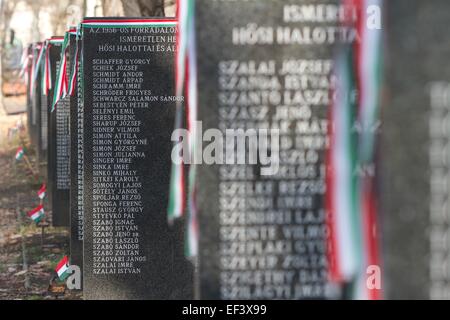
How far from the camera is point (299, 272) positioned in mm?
4707

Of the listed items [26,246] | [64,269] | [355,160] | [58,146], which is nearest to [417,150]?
[355,160]

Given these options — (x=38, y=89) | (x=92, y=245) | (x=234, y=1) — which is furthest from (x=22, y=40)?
(x=234, y=1)

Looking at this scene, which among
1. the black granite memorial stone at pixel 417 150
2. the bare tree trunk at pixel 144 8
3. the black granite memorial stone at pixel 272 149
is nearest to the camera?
the black granite memorial stone at pixel 417 150

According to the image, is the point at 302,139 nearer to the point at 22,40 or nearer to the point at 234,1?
the point at 234,1

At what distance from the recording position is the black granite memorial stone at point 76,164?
9688mm

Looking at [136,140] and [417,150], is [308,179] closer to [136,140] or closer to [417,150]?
[417,150]

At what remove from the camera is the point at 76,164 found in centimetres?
969

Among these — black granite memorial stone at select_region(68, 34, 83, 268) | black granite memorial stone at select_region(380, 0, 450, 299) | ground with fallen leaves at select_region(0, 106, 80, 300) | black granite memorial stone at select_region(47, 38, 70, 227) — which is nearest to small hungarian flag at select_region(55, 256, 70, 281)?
black granite memorial stone at select_region(68, 34, 83, 268)

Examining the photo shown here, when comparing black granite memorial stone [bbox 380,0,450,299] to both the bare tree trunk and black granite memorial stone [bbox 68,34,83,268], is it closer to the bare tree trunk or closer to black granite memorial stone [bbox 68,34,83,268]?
black granite memorial stone [bbox 68,34,83,268]

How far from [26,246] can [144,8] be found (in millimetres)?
3494

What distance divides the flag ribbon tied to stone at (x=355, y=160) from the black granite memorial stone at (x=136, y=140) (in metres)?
4.06

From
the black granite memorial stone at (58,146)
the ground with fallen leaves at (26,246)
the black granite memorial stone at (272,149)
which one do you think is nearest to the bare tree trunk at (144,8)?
the black granite memorial stone at (58,146)

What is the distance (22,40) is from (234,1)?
4859 cm

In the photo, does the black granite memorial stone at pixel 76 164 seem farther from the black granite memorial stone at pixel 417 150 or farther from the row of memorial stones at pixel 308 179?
the black granite memorial stone at pixel 417 150
